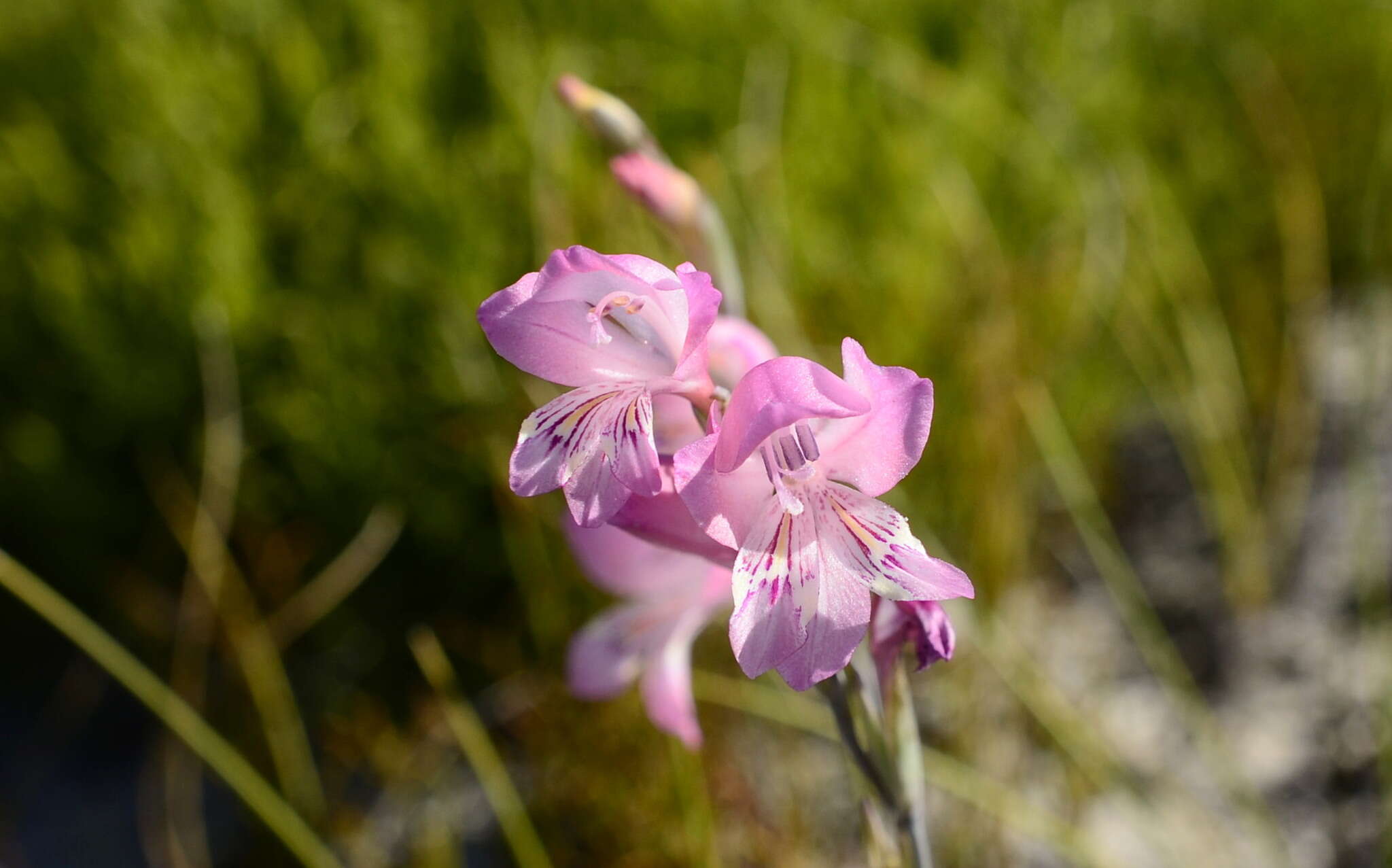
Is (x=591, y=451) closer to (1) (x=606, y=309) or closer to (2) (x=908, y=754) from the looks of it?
(1) (x=606, y=309)

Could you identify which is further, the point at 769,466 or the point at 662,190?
the point at 662,190

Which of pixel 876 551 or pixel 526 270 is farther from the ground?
pixel 876 551

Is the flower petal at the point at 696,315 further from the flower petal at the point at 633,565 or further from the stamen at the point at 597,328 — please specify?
the flower petal at the point at 633,565

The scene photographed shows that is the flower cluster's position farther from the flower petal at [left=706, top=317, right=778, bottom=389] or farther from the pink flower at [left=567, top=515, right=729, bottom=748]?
the pink flower at [left=567, top=515, right=729, bottom=748]

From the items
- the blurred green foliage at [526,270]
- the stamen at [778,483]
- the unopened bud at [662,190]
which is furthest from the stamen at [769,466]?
the blurred green foliage at [526,270]

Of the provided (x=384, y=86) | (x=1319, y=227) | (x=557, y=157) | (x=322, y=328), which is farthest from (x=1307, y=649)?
(x=384, y=86)

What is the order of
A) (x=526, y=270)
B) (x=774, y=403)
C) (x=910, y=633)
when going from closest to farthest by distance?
(x=774, y=403) → (x=910, y=633) → (x=526, y=270)

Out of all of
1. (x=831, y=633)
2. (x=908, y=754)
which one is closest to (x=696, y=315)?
(x=831, y=633)
